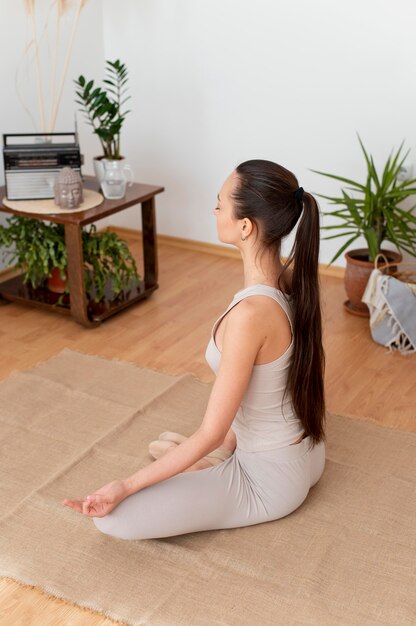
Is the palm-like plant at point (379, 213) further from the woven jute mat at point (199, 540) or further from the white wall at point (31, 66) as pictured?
the white wall at point (31, 66)

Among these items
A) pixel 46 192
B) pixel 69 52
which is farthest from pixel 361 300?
pixel 69 52

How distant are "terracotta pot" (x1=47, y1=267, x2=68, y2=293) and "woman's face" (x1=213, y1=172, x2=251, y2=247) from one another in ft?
5.27

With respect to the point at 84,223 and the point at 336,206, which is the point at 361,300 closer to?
the point at 336,206

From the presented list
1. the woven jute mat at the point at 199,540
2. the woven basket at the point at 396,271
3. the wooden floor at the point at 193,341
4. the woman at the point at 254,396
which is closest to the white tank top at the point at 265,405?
the woman at the point at 254,396

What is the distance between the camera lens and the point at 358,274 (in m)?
3.20

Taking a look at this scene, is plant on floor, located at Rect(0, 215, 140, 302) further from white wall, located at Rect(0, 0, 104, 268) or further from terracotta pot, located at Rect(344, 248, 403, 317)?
terracotta pot, located at Rect(344, 248, 403, 317)

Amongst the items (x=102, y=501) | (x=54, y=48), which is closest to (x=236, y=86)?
(x=54, y=48)

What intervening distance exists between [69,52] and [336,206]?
1360 mm

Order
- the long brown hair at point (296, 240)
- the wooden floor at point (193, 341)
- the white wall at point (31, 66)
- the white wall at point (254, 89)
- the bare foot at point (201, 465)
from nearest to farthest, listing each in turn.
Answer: the long brown hair at point (296, 240)
the bare foot at point (201, 465)
the wooden floor at point (193, 341)
the white wall at point (254, 89)
the white wall at point (31, 66)

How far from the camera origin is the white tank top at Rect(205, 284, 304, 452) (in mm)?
1808

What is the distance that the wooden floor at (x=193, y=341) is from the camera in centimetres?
266

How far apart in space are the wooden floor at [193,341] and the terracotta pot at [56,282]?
11 cm

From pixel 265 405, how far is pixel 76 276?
4.51 feet

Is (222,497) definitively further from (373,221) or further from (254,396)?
(373,221)
